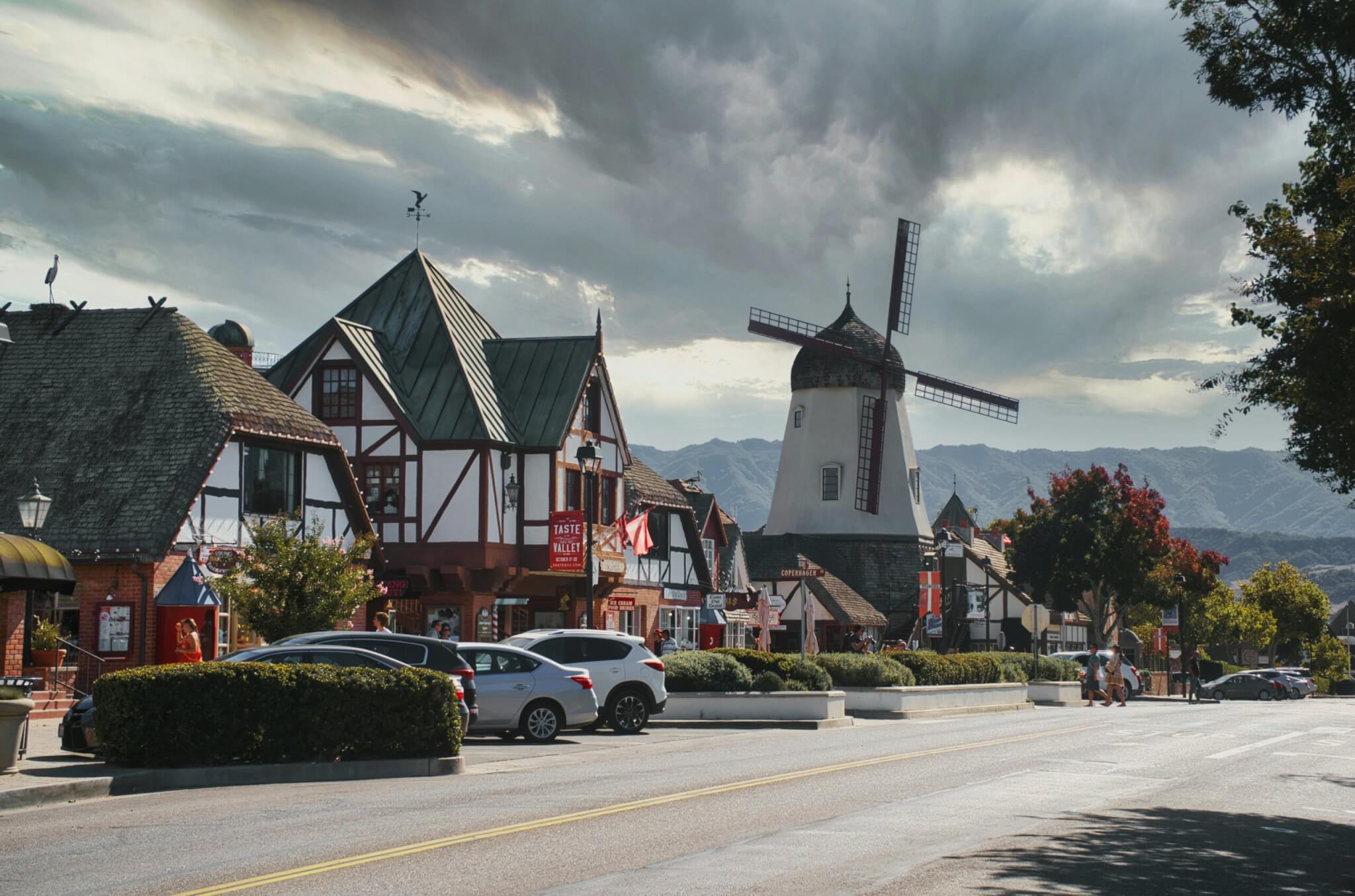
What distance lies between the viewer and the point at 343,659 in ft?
67.5

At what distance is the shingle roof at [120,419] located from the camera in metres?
30.7

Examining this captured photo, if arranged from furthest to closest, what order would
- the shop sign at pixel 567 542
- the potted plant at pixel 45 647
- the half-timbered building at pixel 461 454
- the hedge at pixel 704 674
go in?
the half-timbered building at pixel 461 454 < the shop sign at pixel 567 542 < the hedge at pixel 704 674 < the potted plant at pixel 45 647

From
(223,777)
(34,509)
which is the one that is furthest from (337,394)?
(223,777)

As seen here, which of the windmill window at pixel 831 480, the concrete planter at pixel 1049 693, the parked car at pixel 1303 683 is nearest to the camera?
the concrete planter at pixel 1049 693

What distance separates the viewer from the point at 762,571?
2685 inches

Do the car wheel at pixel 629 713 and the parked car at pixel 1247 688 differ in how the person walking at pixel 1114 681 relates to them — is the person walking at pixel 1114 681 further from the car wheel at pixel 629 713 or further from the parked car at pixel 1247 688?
the car wheel at pixel 629 713

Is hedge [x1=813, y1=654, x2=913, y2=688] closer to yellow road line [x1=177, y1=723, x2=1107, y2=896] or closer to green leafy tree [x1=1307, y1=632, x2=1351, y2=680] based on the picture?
yellow road line [x1=177, y1=723, x2=1107, y2=896]

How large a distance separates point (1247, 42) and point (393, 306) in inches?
1255

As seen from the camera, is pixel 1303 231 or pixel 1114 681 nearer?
pixel 1303 231

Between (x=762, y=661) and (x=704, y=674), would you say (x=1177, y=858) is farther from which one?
(x=762, y=661)

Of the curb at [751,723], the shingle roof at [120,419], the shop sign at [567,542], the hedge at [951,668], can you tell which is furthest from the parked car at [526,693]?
the hedge at [951,668]

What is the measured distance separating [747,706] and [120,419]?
48.5 ft

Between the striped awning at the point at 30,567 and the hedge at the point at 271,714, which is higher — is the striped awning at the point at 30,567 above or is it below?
above

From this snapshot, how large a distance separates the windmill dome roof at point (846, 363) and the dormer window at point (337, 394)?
3322 cm
